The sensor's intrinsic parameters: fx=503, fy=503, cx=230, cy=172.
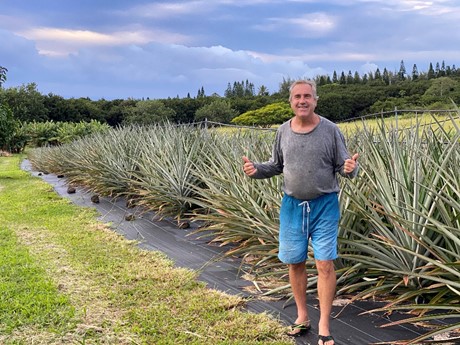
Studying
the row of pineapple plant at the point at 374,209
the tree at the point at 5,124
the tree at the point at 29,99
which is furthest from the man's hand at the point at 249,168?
the tree at the point at 29,99

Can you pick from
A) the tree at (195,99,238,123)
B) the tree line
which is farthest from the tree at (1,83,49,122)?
the tree at (195,99,238,123)

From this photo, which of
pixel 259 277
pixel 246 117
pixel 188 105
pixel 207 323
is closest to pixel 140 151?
pixel 259 277

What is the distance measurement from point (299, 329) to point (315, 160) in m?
1.12

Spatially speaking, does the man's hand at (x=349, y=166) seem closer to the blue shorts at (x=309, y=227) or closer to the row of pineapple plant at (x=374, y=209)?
the blue shorts at (x=309, y=227)

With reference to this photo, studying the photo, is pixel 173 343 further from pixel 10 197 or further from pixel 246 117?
pixel 246 117

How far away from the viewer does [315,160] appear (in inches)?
126

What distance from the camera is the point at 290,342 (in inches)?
126

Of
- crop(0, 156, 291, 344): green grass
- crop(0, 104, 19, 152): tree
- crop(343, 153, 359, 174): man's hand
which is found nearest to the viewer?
crop(343, 153, 359, 174): man's hand

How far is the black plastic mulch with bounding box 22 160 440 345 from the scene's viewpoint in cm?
327

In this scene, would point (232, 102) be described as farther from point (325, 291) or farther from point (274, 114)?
point (325, 291)

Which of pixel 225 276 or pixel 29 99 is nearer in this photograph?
pixel 225 276

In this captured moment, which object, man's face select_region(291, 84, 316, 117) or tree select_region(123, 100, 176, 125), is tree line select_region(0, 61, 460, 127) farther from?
man's face select_region(291, 84, 316, 117)

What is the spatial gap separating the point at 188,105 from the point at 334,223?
91.4 meters

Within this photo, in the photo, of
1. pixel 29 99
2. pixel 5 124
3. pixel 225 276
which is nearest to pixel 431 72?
pixel 29 99
